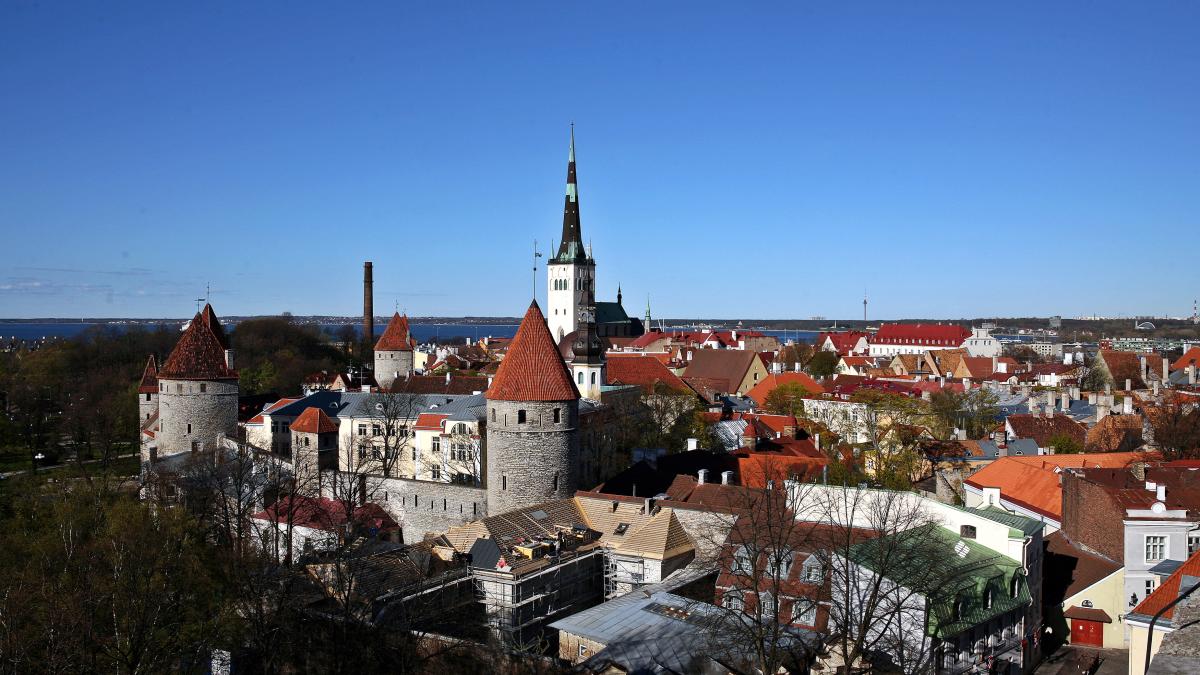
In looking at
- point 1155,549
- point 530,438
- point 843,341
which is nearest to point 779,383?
point 530,438

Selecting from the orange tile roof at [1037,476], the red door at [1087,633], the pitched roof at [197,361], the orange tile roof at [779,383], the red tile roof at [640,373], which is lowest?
the red door at [1087,633]

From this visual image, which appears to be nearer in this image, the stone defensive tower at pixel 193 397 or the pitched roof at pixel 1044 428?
the stone defensive tower at pixel 193 397

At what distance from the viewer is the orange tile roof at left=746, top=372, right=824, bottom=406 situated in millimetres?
58562

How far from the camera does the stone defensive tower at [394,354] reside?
197 feet

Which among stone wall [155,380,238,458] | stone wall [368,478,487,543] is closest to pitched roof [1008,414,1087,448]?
stone wall [368,478,487,543]

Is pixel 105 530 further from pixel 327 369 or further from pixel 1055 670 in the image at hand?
pixel 327 369

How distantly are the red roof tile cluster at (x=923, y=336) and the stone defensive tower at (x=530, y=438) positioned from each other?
95.4 meters

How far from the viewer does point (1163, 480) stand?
88.1 feet

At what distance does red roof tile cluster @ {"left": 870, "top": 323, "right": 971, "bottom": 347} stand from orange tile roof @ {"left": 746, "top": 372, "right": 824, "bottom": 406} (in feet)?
200

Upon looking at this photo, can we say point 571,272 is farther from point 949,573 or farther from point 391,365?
point 949,573

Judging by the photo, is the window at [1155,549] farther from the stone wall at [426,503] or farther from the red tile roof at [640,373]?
the red tile roof at [640,373]

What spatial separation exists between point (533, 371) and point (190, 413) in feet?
57.6

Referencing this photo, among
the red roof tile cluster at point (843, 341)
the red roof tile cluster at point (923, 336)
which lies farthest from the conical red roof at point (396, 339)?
the red roof tile cluster at point (923, 336)

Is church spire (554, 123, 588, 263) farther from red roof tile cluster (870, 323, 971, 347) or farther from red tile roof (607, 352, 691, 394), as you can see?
red roof tile cluster (870, 323, 971, 347)
